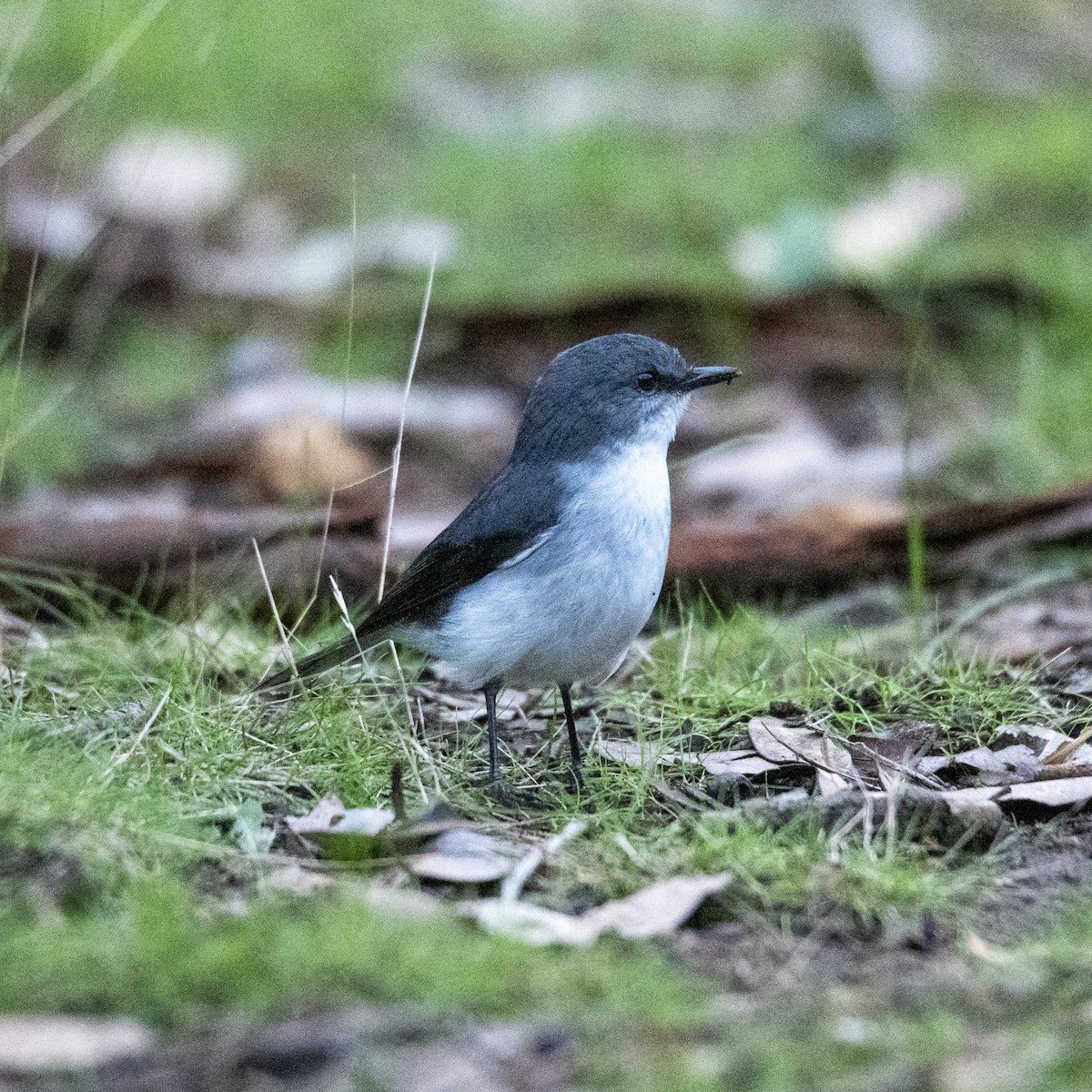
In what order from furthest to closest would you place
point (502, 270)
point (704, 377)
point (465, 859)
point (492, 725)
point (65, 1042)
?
point (502, 270)
point (704, 377)
point (492, 725)
point (465, 859)
point (65, 1042)

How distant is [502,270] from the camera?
24.7 feet

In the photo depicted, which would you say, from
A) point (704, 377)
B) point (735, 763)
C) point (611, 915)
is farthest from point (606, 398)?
point (611, 915)

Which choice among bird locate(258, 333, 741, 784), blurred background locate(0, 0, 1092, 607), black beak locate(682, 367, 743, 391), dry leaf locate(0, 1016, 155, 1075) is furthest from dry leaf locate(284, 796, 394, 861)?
black beak locate(682, 367, 743, 391)

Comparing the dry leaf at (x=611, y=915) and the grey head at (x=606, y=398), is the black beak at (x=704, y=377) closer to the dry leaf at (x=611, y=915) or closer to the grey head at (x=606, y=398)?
the grey head at (x=606, y=398)

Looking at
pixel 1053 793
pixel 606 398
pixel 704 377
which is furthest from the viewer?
Answer: pixel 704 377

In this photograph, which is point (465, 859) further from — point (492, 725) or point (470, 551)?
point (470, 551)

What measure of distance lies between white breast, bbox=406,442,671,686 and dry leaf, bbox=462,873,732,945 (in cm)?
81

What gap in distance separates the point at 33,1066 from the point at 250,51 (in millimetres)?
8508

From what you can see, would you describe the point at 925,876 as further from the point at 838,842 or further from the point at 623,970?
the point at 623,970

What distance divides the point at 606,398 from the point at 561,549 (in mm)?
481

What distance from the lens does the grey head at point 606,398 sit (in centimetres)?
379

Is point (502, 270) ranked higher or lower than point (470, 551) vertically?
higher

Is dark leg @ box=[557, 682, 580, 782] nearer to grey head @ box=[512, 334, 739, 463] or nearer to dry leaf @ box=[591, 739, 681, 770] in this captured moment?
dry leaf @ box=[591, 739, 681, 770]

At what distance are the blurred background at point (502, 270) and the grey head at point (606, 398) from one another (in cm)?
43
